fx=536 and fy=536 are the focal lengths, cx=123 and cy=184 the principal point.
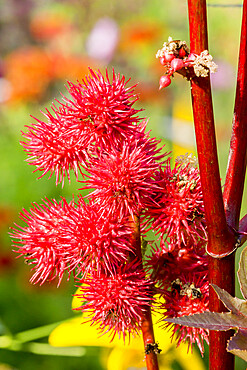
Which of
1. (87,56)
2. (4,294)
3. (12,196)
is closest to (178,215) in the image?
(4,294)

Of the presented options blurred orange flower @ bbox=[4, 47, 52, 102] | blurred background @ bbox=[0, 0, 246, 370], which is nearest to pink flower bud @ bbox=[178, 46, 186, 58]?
blurred background @ bbox=[0, 0, 246, 370]

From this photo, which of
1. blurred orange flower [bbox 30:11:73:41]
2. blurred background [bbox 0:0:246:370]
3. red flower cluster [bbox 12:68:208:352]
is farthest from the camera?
blurred orange flower [bbox 30:11:73:41]

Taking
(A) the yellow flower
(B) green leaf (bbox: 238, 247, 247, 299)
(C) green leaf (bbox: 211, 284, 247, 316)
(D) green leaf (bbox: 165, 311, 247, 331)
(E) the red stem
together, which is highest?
(E) the red stem

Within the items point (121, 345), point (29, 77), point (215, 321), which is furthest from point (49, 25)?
point (215, 321)

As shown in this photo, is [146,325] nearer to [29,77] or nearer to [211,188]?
[211,188]

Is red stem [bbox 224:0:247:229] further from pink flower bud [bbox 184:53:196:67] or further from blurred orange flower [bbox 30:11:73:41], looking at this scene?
blurred orange flower [bbox 30:11:73:41]

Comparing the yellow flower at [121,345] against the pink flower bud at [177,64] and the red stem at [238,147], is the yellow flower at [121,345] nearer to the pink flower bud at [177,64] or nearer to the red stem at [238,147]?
the red stem at [238,147]

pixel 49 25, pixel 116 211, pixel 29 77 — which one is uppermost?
pixel 49 25

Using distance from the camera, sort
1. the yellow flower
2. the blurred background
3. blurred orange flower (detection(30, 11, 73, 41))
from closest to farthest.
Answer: the yellow flower < the blurred background < blurred orange flower (detection(30, 11, 73, 41))

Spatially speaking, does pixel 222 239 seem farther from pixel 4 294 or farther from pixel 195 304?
pixel 4 294
